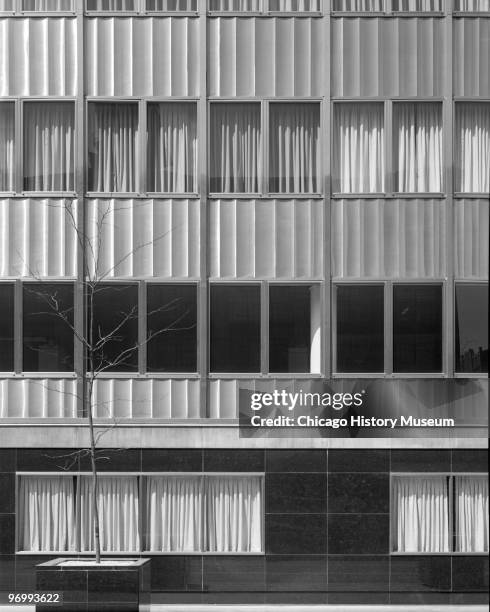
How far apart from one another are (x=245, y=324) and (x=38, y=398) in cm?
401

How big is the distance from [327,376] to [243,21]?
265 inches

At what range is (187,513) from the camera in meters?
21.5

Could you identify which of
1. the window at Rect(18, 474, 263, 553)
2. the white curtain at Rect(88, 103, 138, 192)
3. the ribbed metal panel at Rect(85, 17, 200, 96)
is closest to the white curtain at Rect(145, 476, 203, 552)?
the window at Rect(18, 474, 263, 553)

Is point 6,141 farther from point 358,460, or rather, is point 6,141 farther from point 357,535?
point 357,535

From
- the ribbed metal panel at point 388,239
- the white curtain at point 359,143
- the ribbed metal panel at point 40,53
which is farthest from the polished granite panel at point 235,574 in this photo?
the ribbed metal panel at point 40,53

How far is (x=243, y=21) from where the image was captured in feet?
71.5

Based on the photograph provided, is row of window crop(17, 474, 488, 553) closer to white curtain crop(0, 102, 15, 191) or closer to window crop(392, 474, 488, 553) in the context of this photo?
window crop(392, 474, 488, 553)

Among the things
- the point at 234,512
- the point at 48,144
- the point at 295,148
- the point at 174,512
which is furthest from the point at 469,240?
the point at 48,144

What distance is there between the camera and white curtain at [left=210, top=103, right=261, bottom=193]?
21.9 meters

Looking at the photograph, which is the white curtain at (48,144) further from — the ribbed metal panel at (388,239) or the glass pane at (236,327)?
the ribbed metal panel at (388,239)

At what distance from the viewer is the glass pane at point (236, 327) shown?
2161cm

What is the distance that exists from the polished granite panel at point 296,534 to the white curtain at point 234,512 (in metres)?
0.35

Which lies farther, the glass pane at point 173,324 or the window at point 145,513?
the glass pane at point 173,324

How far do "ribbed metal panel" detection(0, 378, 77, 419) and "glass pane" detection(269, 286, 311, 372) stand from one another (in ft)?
12.3
